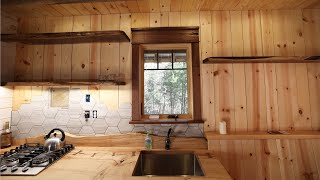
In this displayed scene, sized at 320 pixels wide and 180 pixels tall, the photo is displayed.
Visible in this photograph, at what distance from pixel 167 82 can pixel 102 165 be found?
0.99m

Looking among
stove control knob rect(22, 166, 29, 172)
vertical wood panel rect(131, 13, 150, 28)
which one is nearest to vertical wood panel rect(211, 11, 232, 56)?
vertical wood panel rect(131, 13, 150, 28)

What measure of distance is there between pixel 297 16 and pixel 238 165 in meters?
1.58

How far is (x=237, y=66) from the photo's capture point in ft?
5.91

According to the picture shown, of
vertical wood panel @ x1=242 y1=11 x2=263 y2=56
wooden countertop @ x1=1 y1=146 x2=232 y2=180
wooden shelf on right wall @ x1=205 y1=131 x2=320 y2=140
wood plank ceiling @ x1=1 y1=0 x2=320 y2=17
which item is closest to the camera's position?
wooden countertop @ x1=1 y1=146 x2=232 y2=180

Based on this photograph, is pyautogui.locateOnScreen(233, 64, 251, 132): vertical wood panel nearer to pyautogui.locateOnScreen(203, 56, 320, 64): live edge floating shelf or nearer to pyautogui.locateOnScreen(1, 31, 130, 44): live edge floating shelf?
pyautogui.locateOnScreen(203, 56, 320, 64): live edge floating shelf

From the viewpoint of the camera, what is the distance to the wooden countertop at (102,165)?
3.78 feet

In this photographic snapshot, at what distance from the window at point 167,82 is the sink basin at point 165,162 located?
0.39 meters

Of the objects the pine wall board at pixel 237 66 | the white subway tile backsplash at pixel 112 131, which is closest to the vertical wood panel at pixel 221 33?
the pine wall board at pixel 237 66

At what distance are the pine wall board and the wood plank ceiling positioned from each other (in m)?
0.05

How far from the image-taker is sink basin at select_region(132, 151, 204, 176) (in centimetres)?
164

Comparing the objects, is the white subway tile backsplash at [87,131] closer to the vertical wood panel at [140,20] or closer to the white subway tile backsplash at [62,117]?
the white subway tile backsplash at [62,117]

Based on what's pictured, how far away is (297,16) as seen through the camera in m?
1.82

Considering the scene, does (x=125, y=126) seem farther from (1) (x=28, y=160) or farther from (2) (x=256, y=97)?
(2) (x=256, y=97)

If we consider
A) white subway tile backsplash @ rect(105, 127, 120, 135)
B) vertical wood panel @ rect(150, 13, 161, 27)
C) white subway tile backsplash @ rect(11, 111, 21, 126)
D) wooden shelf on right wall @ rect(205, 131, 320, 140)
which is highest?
vertical wood panel @ rect(150, 13, 161, 27)
